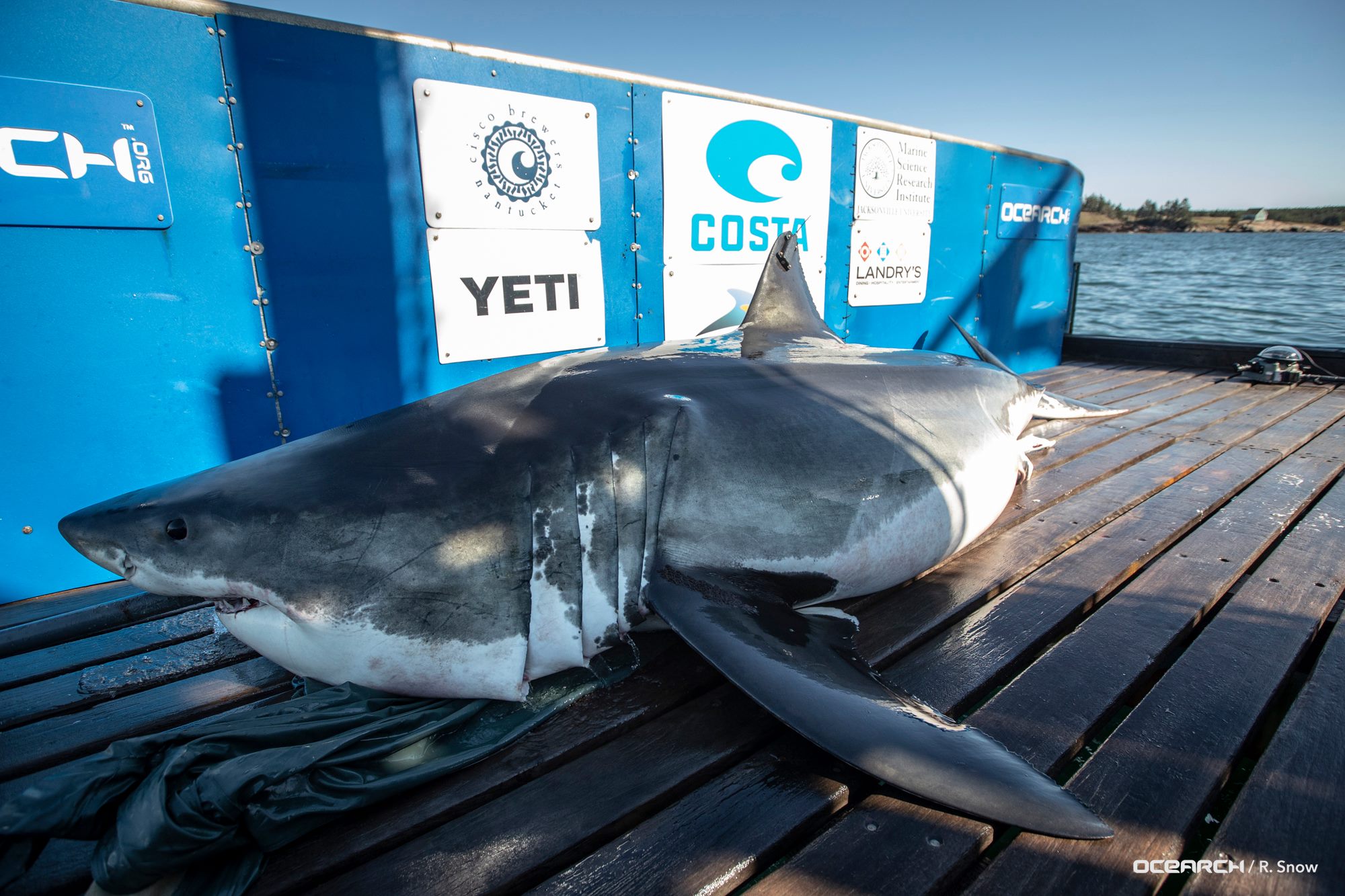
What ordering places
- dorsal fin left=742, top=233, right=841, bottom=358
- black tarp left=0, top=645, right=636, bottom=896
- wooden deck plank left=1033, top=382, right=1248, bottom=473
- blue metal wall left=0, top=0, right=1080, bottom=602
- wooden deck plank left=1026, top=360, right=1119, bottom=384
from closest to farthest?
black tarp left=0, top=645, right=636, bottom=896 → blue metal wall left=0, top=0, right=1080, bottom=602 → dorsal fin left=742, top=233, right=841, bottom=358 → wooden deck plank left=1033, top=382, right=1248, bottom=473 → wooden deck plank left=1026, top=360, right=1119, bottom=384

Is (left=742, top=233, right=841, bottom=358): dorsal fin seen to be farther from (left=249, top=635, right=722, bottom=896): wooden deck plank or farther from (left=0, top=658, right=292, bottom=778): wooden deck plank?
(left=0, top=658, right=292, bottom=778): wooden deck plank

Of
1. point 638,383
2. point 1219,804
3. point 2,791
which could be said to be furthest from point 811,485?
point 2,791

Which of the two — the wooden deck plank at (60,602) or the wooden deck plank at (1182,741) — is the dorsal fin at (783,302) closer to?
the wooden deck plank at (1182,741)

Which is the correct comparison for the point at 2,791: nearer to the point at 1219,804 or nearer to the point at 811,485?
the point at 811,485

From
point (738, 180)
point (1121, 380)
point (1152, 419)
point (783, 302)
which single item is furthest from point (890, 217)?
point (783, 302)

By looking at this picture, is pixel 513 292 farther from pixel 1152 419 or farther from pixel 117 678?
pixel 1152 419

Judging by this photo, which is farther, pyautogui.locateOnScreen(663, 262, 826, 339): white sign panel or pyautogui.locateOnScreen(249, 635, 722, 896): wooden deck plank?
pyautogui.locateOnScreen(663, 262, 826, 339): white sign panel

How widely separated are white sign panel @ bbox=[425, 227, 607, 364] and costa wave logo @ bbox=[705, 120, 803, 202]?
118cm

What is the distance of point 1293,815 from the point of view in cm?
135

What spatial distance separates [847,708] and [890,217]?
531 cm

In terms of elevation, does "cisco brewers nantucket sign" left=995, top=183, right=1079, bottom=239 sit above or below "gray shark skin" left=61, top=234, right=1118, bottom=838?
above

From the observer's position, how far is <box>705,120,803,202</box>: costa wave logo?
461cm

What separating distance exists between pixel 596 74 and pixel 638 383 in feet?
9.19

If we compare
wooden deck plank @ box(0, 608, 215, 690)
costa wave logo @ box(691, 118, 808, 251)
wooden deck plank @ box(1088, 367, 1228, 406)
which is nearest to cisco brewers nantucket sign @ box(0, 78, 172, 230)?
wooden deck plank @ box(0, 608, 215, 690)
